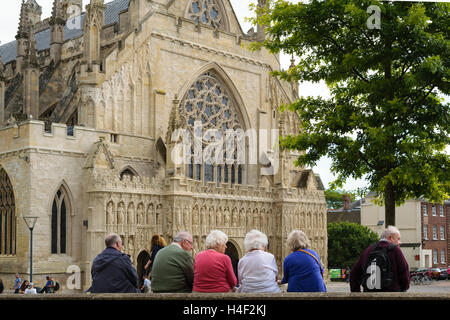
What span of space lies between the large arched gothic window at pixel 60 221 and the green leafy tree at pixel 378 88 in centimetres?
1467

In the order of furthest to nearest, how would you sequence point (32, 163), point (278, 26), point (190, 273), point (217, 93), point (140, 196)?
point (217, 93) → point (140, 196) → point (32, 163) → point (278, 26) → point (190, 273)

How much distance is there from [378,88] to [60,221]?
57.6ft

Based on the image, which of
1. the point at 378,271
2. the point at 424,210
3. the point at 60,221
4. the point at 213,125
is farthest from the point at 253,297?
the point at 424,210

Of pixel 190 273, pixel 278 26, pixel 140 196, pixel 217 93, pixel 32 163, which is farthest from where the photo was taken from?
pixel 217 93

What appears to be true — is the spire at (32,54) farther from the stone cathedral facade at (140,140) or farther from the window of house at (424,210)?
the window of house at (424,210)

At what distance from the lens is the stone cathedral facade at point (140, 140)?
27.2m

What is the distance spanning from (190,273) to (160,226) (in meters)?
21.2

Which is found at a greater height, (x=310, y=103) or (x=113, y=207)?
(x=310, y=103)

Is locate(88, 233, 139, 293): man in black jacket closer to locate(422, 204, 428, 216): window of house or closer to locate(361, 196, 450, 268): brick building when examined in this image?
locate(361, 196, 450, 268): brick building

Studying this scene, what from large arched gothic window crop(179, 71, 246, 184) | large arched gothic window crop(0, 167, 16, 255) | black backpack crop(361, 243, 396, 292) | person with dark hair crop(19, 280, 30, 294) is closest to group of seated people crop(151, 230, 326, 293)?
black backpack crop(361, 243, 396, 292)

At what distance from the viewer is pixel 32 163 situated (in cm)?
2652
